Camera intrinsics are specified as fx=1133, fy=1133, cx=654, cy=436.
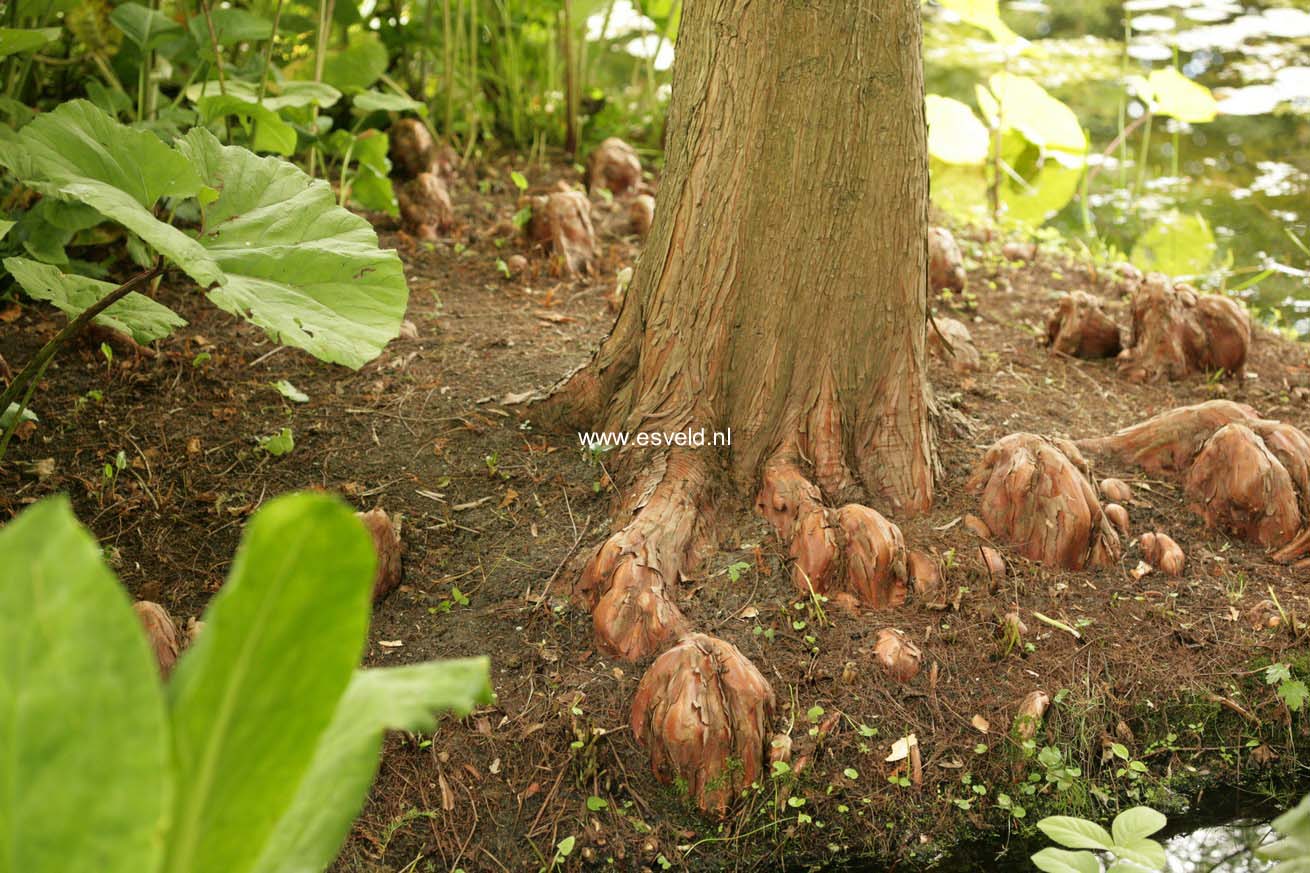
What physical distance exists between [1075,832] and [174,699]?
127 cm

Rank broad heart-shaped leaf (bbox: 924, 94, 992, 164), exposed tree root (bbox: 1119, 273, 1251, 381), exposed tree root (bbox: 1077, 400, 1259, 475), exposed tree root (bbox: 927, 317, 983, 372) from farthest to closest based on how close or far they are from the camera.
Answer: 1. broad heart-shaped leaf (bbox: 924, 94, 992, 164)
2. exposed tree root (bbox: 1119, 273, 1251, 381)
3. exposed tree root (bbox: 927, 317, 983, 372)
4. exposed tree root (bbox: 1077, 400, 1259, 475)

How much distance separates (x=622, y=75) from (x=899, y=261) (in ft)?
13.1

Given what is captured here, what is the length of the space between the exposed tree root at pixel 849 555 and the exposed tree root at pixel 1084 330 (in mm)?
1394

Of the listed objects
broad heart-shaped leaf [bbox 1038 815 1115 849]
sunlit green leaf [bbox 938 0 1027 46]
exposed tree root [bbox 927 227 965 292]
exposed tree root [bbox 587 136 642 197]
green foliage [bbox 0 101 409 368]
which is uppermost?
sunlit green leaf [bbox 938 0 1027 46]

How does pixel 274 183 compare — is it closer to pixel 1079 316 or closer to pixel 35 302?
pixel 35 302

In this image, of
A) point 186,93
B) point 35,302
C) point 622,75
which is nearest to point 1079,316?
point 186,93

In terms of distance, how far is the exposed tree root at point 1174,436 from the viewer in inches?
108

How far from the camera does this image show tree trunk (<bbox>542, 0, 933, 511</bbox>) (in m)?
2.30

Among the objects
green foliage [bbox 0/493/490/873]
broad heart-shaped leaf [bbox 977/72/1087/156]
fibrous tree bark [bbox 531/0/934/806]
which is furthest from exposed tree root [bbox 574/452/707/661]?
broad heart-shaped leaf [bbox 977/72/1087/156]

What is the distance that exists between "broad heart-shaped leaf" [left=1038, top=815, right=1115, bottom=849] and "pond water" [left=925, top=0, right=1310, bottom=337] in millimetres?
2935

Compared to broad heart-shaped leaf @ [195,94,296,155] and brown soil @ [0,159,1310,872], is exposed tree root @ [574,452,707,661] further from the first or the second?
broad heart-shaped leaf @ [195,94,296,155]

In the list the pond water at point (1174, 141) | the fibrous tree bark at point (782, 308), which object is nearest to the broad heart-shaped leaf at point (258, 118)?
the fibrous tree bark at point (782, 308)

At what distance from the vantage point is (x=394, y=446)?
2.74 metres

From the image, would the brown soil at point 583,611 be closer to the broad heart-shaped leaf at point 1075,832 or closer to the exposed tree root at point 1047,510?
the exposed tree root at point 1047,510
